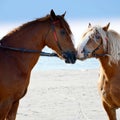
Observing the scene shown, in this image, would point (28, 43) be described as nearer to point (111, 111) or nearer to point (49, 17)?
point (49, 17)

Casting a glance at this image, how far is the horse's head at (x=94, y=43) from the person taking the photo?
731cm

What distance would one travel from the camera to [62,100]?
1134 centimetres

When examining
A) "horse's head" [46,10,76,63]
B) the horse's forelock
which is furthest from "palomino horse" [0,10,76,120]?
the horse's forelock

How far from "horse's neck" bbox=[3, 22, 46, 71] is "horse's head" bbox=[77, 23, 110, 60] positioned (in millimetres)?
748

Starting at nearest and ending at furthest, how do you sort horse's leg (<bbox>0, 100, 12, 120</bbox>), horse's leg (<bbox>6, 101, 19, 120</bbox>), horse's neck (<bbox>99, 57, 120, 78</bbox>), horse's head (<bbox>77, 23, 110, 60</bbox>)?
horse's leg (<bbox>0, 100, 12, 120</bbox>)
horse's leg (<bbox>6, 101, 19, 120</bbox>)
horse's head (<bbox>77, 23, 110, 60</bbox>)
horse's neck (<bbox>99, 57, 120, 78</bbox>)

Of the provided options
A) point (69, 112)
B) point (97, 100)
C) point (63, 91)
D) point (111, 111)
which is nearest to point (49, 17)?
point (111, 111)

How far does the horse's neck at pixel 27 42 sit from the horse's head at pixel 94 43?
2.46 ft

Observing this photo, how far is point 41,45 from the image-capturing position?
6.78 metres

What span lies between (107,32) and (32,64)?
→ 1.29m

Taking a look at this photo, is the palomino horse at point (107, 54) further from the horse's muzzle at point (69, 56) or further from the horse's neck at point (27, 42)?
the horse's neck at point (27, 42)

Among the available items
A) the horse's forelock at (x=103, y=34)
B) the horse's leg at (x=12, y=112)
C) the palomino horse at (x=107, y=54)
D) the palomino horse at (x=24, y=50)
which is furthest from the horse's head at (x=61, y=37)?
the horse's leg at (x=12, y=112)

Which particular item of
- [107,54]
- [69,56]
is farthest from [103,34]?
[69,56]

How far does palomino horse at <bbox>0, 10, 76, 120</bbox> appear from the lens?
259 inches

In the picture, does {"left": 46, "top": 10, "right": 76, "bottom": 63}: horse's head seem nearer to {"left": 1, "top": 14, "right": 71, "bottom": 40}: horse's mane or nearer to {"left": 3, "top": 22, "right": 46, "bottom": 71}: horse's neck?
{"left": 1, "top": 14, "right": 71, "bottom": 40}: horse's mane
